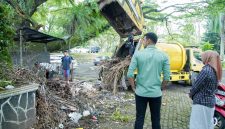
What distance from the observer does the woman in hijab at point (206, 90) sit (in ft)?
14.8

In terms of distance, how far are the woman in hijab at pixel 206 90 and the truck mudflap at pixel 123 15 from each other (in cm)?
532

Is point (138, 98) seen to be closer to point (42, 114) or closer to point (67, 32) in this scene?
point (42, 114)

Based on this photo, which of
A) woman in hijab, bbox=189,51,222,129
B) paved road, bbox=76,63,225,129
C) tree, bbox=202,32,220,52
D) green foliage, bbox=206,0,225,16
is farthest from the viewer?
tree, bbox=202,32,220,52

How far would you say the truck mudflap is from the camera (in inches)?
380

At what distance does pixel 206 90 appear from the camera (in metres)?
4.54

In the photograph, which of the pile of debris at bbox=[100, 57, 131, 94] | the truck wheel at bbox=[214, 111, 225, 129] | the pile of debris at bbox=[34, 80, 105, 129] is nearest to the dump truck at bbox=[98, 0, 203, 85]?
the pile of debris at bbox=[100, 57, 131, 94]

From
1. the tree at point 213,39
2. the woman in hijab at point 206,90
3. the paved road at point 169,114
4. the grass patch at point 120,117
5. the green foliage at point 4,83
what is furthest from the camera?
the tree at point 213,39

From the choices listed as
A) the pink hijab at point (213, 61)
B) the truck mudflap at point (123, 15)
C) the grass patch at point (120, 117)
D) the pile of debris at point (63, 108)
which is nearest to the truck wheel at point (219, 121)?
the pink hijab at point (213, 61)

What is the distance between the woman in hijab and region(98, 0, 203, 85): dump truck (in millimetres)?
3102

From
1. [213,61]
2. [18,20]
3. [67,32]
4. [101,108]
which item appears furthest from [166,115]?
[67,32]

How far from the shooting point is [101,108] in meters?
8.56

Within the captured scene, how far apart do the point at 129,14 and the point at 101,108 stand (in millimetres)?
3572

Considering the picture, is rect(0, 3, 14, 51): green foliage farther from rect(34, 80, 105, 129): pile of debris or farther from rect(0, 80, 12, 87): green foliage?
rect(34, 80, 105, 129): pile of debris

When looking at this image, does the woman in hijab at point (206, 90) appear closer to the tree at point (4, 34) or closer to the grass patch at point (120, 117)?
the grass patch at point (120, 117)
